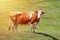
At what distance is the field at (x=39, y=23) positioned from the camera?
195 cm

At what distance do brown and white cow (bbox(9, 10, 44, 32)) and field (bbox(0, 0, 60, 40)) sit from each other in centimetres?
4

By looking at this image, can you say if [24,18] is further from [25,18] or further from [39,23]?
[39,23]

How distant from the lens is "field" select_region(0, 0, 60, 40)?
76.9 inches

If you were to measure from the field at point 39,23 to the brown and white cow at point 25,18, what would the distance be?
0.04m

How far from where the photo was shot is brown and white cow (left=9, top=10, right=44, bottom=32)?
1.99 metres

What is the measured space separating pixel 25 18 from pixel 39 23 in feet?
0.47

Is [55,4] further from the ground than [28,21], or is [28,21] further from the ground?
[55,4]

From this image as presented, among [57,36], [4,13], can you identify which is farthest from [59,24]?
[4,13]

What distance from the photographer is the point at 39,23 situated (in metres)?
1.98

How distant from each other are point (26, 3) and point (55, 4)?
0.28m

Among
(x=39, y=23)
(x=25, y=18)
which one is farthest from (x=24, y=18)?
(x=39, y=23)

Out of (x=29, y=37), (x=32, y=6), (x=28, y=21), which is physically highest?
(x=32, y=6)

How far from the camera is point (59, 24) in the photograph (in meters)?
1.96

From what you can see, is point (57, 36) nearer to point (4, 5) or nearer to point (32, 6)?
point (32, 6)
